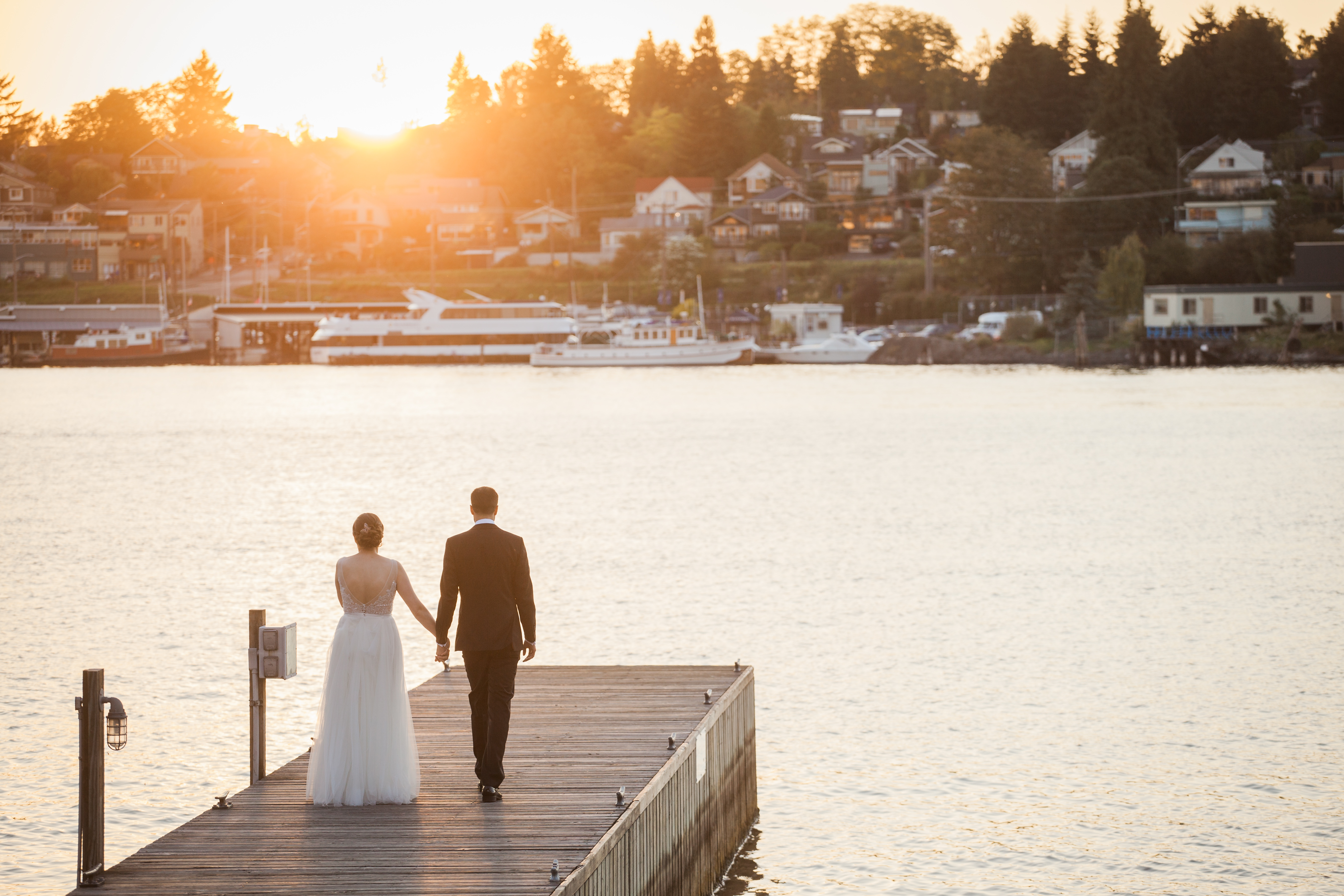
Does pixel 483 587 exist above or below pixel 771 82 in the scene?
below

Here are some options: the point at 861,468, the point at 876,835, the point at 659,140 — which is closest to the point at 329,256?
the point at 659,140

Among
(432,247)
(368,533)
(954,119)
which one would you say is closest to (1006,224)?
(432,247)

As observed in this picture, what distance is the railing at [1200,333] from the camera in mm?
90375

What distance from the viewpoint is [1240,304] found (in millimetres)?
89375

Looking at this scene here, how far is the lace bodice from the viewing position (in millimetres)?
8398

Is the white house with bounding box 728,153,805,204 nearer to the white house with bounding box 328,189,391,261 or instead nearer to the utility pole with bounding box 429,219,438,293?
the utility pole with bounding box 429,219,438,293

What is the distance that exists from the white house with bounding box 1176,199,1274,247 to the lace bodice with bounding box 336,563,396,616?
9835 centimetres

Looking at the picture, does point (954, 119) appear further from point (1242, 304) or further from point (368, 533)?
point (368, 533)

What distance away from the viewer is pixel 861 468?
148 feet

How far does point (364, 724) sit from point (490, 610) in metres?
0.94

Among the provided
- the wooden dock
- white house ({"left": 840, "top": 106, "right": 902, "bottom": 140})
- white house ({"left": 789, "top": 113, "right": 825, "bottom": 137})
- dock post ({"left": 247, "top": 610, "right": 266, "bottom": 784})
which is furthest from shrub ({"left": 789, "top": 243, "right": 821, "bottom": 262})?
dock post ({"left": 247, "top": 610, "right": 266, "bottom": 784})

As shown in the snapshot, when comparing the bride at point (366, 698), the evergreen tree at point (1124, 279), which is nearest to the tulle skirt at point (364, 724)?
the bride at point (366, 698)

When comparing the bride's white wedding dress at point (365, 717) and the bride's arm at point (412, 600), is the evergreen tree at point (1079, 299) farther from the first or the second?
the bride's white wedding dress at point (365, 717)

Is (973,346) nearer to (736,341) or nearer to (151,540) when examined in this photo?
(736,341)
